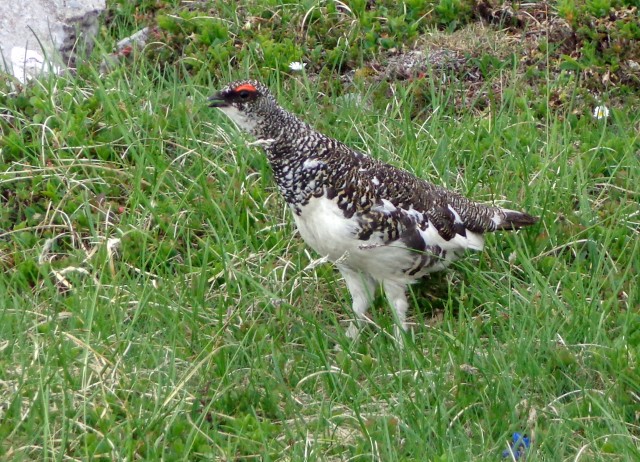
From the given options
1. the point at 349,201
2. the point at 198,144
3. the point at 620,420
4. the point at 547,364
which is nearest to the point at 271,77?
the point at 198,144

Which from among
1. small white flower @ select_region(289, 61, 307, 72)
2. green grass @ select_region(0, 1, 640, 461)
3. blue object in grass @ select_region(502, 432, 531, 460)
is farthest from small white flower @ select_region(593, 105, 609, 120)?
blue object in grass @ select_region(502, 432, 531, 460)

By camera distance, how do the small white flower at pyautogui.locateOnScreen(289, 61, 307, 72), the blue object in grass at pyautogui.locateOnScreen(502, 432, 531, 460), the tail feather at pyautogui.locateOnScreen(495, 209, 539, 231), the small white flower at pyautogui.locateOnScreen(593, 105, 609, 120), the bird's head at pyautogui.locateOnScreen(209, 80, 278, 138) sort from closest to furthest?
1. the blue object in grass at pyautogui.locateOnScreen(502, 432, 531, 460)
2. the bird's head at pyautogui.locateOnScreen(209, 80, 278, 138)
3. the tail feather at pyautogui.locateOnScreen(495, 209, 539, 231)
4. the small white flower at pyautogui.locateOnScreen(593, 105, 609, 120)
5. the small white flower at pyautogui.locateOnScreen(289, 61, 307, 72)

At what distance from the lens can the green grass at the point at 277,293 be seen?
12.6 feet

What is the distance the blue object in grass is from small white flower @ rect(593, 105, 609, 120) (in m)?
2.86

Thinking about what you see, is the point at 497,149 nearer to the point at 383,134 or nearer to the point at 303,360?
the point at 383,134

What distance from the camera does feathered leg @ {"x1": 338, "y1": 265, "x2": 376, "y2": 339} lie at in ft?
16.0

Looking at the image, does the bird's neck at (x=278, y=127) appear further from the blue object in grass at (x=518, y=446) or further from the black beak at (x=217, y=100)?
the blue object in grass at (x=518, y=446)

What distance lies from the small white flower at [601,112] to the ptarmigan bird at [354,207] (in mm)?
1600

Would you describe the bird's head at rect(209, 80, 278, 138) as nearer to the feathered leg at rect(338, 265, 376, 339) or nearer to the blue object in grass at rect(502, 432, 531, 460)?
the feathered leg at rect(338, 265, 376, 339)

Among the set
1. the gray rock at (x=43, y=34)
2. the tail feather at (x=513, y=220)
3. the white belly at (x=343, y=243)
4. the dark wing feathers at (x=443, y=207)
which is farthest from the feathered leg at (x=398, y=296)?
the gray rock at (x=43, y=34)

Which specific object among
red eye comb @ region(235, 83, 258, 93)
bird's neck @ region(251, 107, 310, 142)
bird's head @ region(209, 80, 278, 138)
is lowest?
bird's neck @ region(251, 107, 310, 142)

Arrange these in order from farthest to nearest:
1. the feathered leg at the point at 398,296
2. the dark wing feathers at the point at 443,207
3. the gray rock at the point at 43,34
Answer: the gray rock at the point at 43,34, the feathered leg at the point at 398,296, the dark wing feathers at the point at 443,207

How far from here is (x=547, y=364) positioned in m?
4.21

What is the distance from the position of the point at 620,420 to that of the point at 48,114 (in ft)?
11.7
